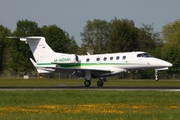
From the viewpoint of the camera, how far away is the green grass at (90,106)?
18.9m

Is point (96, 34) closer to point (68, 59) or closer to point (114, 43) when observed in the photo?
point (114, 43)

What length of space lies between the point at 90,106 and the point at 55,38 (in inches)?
3250

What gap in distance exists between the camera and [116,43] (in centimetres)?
9806

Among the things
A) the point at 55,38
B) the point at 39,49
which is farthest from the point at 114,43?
the point at 39,49

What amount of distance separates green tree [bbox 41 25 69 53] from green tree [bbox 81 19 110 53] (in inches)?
800

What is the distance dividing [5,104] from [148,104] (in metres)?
7.18

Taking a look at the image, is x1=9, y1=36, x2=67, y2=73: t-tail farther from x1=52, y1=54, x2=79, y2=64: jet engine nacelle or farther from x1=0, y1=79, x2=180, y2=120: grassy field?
x1=0, y1=79, x2=180, y2=120: grassy field

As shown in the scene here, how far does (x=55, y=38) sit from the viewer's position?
345 feet

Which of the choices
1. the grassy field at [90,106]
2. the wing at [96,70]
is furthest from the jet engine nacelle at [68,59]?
the grassy field at [90,106]

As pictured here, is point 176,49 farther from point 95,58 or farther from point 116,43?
point 95,58

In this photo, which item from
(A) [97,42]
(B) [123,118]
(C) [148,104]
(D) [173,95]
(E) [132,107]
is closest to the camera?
(B) [123,118]

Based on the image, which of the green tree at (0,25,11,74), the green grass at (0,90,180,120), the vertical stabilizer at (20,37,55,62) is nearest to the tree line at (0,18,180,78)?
the green tree at (0,25,11,74)

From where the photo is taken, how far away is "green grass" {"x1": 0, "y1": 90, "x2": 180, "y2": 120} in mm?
18906

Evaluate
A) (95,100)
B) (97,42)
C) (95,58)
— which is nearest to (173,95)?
(95,100)
